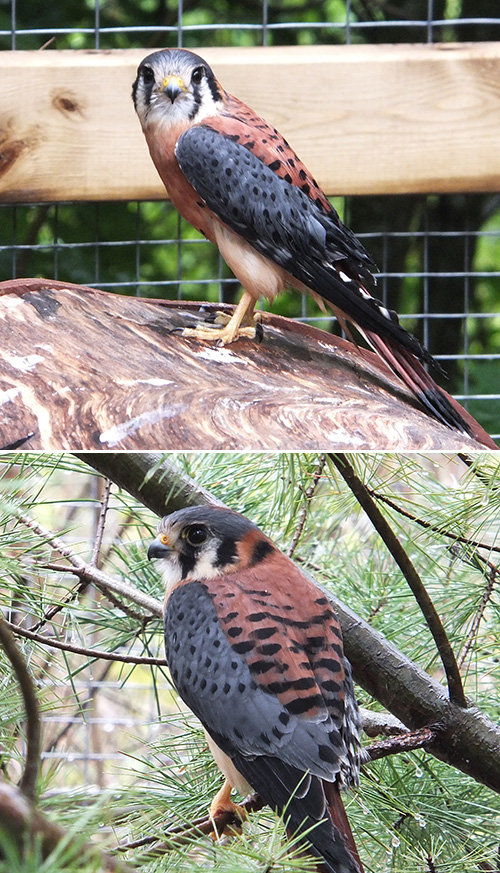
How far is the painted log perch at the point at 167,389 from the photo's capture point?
90 cm

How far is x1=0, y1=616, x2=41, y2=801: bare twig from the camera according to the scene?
51cm

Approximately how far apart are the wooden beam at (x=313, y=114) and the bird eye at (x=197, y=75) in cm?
2

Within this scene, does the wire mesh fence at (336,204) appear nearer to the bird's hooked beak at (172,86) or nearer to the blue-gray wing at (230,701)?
the bird's hooked beak at (172,86)

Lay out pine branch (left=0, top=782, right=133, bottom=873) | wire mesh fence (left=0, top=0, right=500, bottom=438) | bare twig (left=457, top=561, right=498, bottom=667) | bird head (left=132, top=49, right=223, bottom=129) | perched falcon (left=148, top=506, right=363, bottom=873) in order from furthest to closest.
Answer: wire mesh fence (left=0, top=0, right=500, bottom=438) → bare twig (left=457, top=561, right=498, bottom=667) → bird head (left=132, top=49, right=223, bottom=129) → perched falcon (left=148, top=506, right=363, bottom=873) → pine branch (left=0, top=782, right=133, bottom=873)

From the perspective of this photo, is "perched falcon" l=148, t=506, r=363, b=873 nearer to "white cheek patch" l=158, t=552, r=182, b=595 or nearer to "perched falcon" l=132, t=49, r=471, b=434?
"white cheek patch" l=158, t=552, r=182, b=595

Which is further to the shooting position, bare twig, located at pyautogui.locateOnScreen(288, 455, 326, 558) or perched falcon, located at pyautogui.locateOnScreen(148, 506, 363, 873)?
bare twig, located at pyautogui.locateOnScreen(288, 455, 326, 558)

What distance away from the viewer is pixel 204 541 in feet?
3.56

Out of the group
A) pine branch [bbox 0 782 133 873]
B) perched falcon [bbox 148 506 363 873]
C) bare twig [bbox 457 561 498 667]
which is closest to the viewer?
pine branch [bbox 0 782 133 873]

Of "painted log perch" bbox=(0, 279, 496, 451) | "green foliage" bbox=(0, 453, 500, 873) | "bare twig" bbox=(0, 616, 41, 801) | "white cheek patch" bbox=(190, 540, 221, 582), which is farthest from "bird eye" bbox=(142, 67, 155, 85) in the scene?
"bare twig" bbox=(0, 616, 41, 801)

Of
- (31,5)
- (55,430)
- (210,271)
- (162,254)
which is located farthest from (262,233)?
(210,271)

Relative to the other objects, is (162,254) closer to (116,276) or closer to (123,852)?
(116,276)

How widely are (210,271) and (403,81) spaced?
1459 millimetres

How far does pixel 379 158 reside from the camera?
1067 mm

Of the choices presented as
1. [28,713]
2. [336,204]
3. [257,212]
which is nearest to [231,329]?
[257,212]
